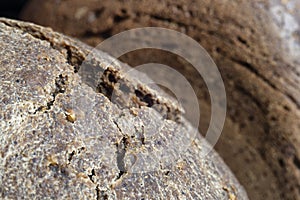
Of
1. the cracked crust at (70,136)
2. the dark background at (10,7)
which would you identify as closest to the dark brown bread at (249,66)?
the cracked crust at (70,136)

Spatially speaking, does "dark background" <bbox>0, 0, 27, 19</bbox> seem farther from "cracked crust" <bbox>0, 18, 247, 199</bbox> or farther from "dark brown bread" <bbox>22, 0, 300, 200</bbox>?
"cracked crust" <bbox>0, 18, 247, 199</bbox>

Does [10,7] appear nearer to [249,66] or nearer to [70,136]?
[249,66]

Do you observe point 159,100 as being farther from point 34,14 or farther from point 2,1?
point 2,1

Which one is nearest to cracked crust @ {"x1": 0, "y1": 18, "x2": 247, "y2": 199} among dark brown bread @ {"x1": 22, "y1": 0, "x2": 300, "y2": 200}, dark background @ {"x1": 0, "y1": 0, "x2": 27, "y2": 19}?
dark brown bread @ {"x1": 22, "y1": 0, "x2": 300, "y2": 200}

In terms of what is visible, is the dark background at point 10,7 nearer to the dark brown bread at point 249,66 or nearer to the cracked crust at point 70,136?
the dark brown bread at point 249,66

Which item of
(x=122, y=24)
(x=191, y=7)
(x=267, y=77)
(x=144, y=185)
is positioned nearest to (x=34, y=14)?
(x=122, y=24)

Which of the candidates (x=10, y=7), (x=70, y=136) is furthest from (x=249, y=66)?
(x=10, y=7)
